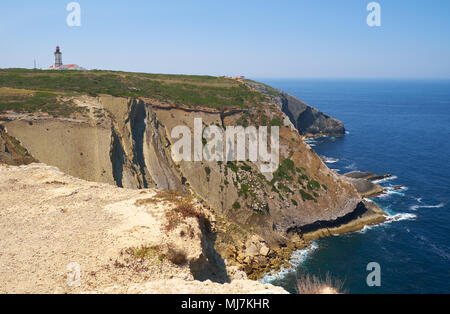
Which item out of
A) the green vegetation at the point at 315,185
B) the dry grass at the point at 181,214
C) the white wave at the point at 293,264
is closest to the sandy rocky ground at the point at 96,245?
the dry grass at the point at 181,214

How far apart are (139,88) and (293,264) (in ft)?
141

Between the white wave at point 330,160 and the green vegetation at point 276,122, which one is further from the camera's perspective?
the white wave at point 330,160

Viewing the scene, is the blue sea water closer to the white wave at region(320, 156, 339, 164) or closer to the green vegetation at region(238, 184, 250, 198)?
the white wave at region(320, 156, 339, 164)

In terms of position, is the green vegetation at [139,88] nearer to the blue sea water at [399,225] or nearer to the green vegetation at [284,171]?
the green vegetation at [284,171]

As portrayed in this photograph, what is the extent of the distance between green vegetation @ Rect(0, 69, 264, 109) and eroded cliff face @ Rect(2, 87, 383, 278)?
128 inches

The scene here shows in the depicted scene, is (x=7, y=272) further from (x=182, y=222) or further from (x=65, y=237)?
(x=182, y=222)

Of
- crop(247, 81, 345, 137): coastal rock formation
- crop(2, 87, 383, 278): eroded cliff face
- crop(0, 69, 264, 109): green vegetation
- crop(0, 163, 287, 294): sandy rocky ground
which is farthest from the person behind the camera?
crop(247, 81, 345, 137): coastal rock formation

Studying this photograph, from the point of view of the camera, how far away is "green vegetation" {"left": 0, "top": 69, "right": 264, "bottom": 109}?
194ft

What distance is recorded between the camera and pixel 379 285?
131 feet

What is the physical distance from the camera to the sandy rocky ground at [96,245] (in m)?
16.0

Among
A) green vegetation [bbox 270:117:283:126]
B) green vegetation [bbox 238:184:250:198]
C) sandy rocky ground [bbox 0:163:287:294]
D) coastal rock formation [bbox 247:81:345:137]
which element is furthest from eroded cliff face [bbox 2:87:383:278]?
coastal rock formation [bbox 247:81:345:137]

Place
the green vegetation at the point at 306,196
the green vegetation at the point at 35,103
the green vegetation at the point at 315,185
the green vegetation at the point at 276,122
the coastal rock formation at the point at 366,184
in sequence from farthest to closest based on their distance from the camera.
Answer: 1. the green vegetation at the point at 276,122
2. the coastal rock formation at the point at 366,184
3. the green vegetation at the point at 315,185
4. the green vegetation at the point at 306,196
5. the green vegetation at the point at 35,103

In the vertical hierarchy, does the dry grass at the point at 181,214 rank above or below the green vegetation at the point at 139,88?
below

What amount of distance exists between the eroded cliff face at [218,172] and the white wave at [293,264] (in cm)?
121
